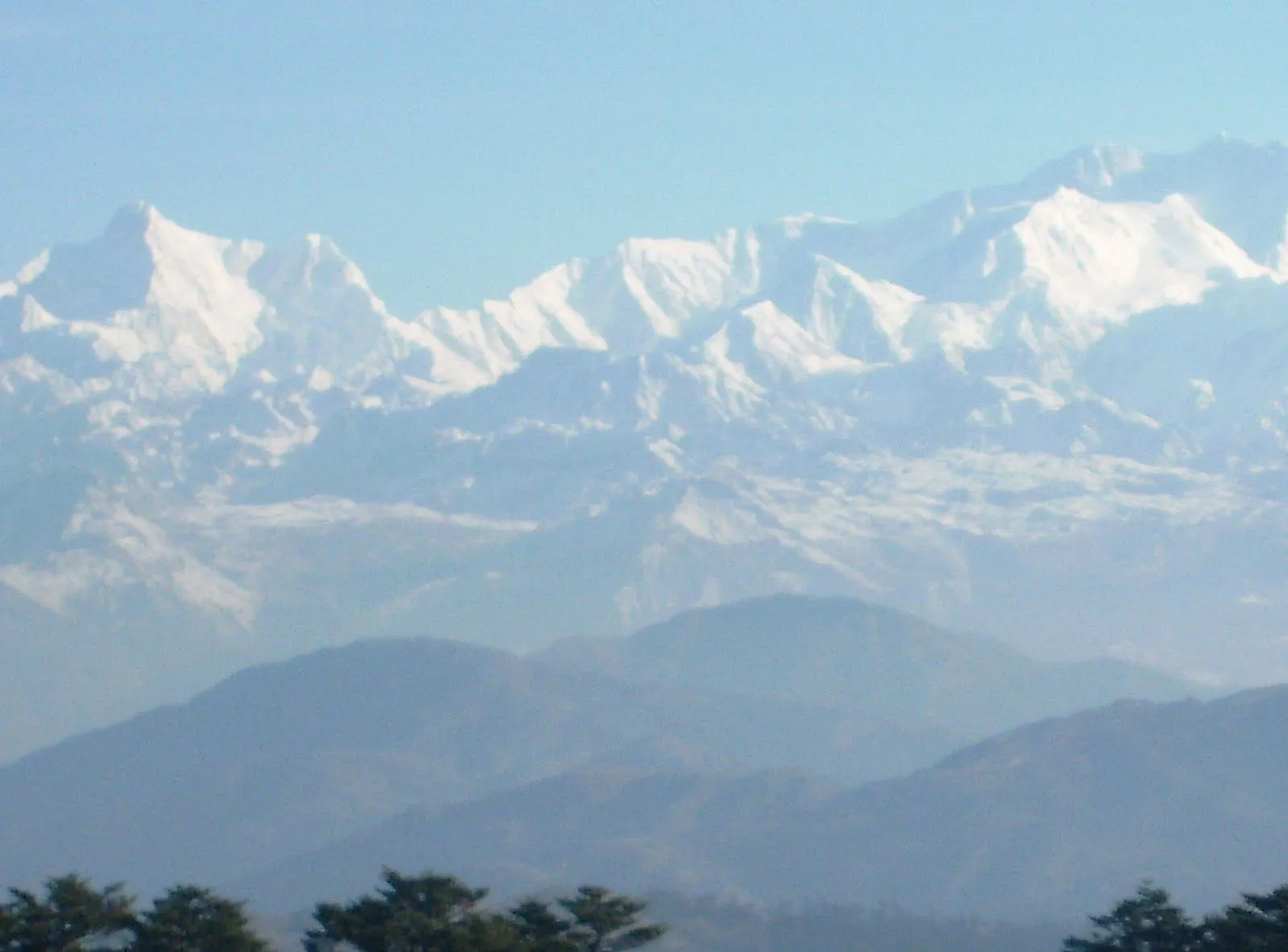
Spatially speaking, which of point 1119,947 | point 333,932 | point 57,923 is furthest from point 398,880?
point 1119,947

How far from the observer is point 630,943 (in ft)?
342

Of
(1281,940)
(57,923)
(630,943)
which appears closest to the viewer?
(1281,940)

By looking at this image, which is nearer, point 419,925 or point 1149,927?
point 419,925

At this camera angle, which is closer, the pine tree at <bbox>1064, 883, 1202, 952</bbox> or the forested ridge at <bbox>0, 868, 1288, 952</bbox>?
the forested ridge at <bbox>0, 868, 1288, 952</bbox>

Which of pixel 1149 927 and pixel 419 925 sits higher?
pixel 419 925

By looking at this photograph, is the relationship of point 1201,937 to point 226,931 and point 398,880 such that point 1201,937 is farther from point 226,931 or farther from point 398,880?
point 226,931

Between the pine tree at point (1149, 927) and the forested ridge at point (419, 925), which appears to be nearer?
the forested ridge at point (419, 925)

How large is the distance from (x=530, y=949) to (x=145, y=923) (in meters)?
15.1

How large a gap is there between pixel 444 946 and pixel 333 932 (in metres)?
5.66

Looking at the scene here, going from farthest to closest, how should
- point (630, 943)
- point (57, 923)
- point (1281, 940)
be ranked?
point (630, 943) → point (57, 923) → point (1281, 940)

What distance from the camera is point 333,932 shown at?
325 feet

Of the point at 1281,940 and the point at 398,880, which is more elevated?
the point at 398,880

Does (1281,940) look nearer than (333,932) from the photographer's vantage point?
Yes

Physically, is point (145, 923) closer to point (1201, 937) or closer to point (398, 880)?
point (398, 880)
